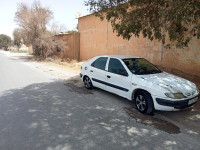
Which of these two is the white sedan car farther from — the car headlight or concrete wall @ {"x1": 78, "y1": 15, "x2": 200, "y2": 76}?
concrete wall @ {"x1": 78, "y1": 15, "x2": 200, "y2": 76}

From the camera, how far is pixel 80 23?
1952 centimetres

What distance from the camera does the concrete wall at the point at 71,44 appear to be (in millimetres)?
20125

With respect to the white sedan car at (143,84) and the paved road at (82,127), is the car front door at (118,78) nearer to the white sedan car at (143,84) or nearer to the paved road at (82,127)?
the white sedan car at (143,84)

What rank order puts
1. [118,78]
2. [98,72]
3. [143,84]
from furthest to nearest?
1. [98,72]
2. [118,78]
3. [143,84]

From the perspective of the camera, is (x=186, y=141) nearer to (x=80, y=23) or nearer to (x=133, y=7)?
(x=133, y=7)

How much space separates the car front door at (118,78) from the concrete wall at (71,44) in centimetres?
1497

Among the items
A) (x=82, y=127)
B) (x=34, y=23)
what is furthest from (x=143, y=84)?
(x=34, y=23)

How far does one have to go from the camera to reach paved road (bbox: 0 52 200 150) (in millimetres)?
3098

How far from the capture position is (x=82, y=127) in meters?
3.74

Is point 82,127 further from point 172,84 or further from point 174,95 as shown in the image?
point 172,84

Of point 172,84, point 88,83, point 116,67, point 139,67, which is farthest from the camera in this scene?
point 88,83

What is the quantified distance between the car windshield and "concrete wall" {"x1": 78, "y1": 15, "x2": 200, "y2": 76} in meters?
3.84

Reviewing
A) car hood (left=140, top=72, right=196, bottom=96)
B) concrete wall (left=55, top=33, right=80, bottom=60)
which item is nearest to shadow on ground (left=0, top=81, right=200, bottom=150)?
car hood (left=140, top=72, right=196, bottom=96)

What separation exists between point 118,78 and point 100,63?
1355 millimetres
